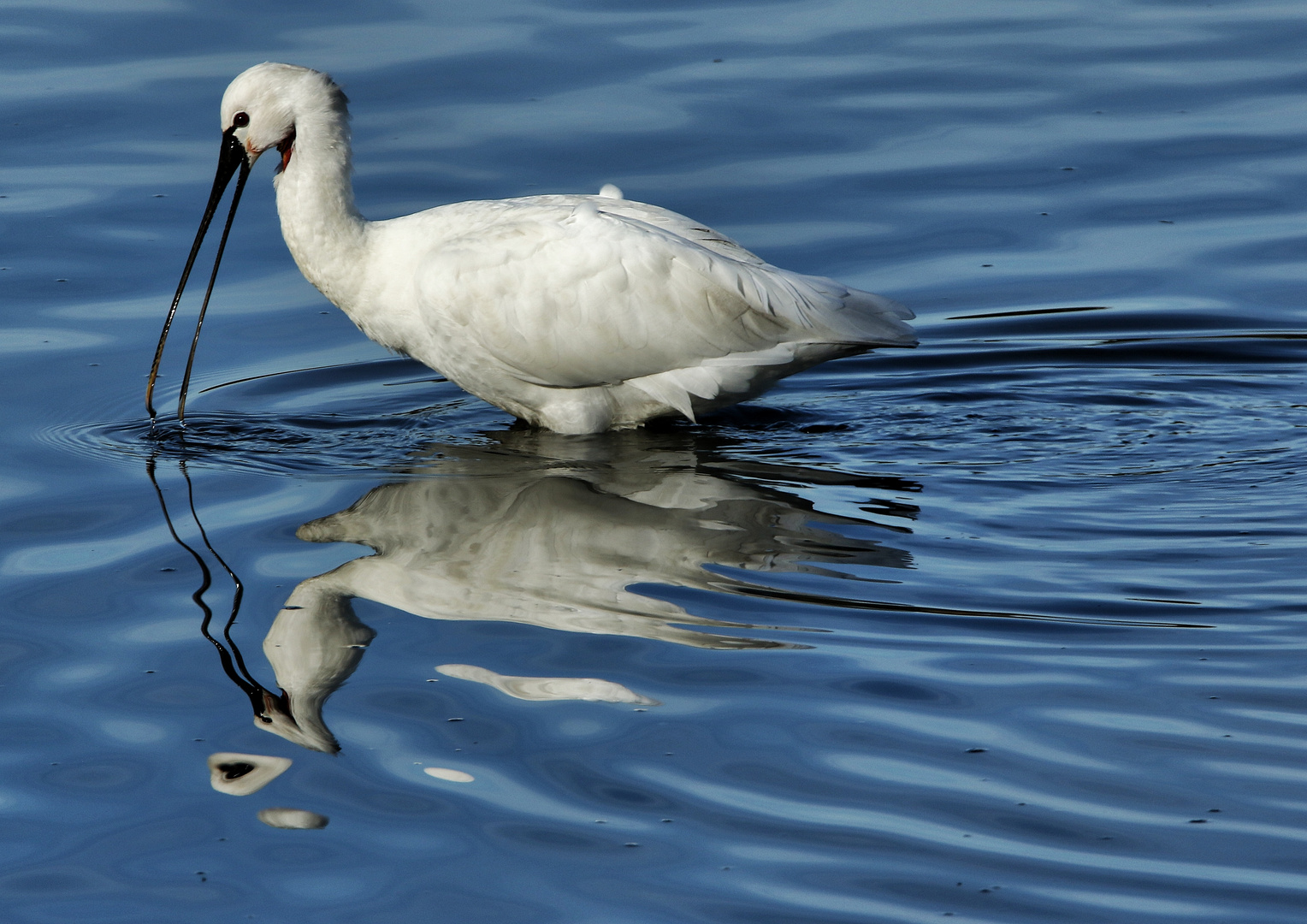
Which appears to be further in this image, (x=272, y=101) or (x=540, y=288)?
(x=272, y=101)

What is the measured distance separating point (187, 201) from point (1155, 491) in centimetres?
603

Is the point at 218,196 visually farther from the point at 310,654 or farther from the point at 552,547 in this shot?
the point at 310,654

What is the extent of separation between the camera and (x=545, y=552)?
21.3 feet

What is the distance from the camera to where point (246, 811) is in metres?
4.88

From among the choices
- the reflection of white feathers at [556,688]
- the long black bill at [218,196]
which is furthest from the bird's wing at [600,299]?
the reflection of white feathers at [556,688]

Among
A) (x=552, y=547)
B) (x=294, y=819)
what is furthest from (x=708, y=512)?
(x=294, y=819)

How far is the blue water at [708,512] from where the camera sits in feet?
15.1

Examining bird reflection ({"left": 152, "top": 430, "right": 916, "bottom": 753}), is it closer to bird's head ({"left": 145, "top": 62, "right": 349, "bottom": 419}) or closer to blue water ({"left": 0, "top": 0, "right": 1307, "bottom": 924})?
blue water ({"left": 0, "top": 0, "right": 1307, "bottom": 924})

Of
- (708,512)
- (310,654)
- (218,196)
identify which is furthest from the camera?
(218,196)

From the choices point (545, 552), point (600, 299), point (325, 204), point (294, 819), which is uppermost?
point (325, 204)

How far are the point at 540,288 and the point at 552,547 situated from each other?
64.2 inches

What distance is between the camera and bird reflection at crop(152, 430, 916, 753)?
5773mm

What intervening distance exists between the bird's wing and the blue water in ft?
1.44

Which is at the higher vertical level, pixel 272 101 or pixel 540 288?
pixel 272 101
